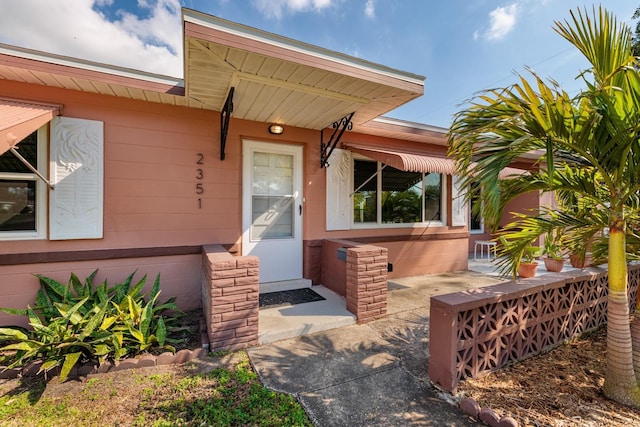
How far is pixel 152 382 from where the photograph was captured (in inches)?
100

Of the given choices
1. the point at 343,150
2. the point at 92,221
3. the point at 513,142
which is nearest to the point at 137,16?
the point at 92,221

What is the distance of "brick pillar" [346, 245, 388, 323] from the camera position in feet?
12.2

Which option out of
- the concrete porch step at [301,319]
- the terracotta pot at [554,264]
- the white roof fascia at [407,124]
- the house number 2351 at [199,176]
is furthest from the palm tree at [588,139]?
the terracotta pot at [554,264]

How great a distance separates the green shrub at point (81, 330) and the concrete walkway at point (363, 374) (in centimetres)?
120

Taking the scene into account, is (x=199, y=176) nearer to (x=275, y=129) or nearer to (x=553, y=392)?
(x=275, y=129)

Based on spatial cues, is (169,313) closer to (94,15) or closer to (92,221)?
(92,221)

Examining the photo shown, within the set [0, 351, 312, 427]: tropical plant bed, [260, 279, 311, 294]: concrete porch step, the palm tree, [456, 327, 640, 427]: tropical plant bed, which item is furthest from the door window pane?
[456, 327, 640, 427]: tropical plant bed

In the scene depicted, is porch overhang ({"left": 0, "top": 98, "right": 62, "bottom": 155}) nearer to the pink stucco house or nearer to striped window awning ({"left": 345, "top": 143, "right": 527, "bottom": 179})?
the pink stucco house

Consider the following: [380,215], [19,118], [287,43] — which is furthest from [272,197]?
[19,118]

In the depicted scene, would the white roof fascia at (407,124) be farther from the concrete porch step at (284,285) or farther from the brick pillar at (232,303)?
the brick pillar at (232,303)

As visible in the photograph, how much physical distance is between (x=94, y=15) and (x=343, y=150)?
483cm

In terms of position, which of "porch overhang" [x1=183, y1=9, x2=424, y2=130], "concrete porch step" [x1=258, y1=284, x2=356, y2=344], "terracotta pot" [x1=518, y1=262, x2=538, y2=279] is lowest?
"concrete porch step" [x1=258, y1=284, x2=356, y2=344]

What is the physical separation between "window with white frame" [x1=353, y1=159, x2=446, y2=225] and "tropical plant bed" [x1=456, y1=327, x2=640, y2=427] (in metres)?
3.48

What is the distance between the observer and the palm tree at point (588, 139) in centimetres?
205
